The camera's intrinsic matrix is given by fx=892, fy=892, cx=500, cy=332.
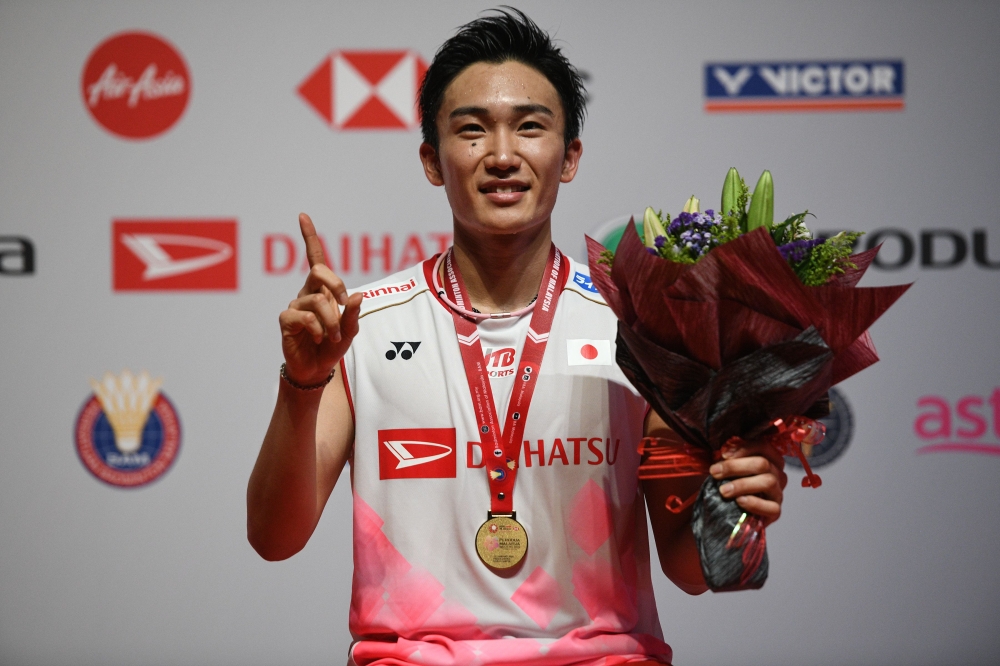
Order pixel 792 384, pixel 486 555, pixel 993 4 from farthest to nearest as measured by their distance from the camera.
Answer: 1. pixel 993 4
2. pixel 486 555
3. pixel 792 384

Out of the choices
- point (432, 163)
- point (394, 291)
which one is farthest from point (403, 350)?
point (432, 163)

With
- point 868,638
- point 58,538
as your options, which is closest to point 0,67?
point 58,538

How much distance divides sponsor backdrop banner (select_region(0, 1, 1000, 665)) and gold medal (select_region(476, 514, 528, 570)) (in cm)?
168

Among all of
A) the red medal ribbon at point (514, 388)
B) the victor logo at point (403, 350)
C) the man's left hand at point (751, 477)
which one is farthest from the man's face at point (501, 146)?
the man's left hand at point (751, 477)

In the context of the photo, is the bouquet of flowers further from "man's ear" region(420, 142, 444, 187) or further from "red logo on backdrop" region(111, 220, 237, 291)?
"red logo on backdrop" region(111, 220, 237, 291)

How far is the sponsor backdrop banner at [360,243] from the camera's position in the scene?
309cm

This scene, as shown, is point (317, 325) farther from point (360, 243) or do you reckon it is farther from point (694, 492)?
point (360, 243)

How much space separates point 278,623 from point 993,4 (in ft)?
10.7

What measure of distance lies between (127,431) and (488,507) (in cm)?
202


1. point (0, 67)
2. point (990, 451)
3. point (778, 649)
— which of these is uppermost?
point (0, 67)

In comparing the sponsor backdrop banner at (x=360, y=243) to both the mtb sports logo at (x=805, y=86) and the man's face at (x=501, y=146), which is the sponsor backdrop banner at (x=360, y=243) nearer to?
the mtb sports logo at (x=805, y=86)

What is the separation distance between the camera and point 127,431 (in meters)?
3.10

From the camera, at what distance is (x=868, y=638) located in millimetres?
3100

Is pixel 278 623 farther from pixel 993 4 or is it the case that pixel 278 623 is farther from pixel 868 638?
pixel 993 4
